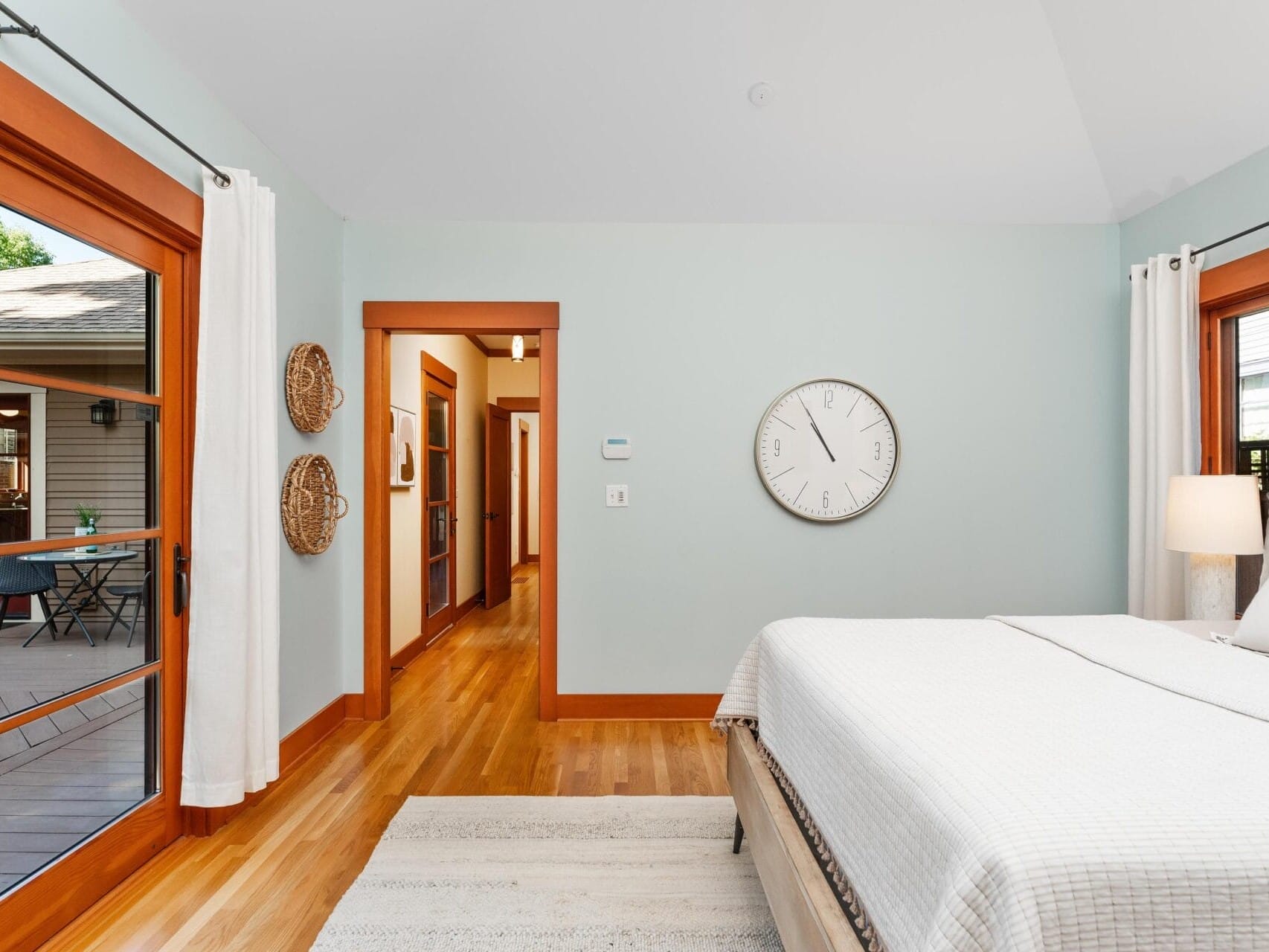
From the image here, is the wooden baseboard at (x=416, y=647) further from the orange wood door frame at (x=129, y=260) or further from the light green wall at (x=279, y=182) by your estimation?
the orange wood door frame at (x=129, y=260)

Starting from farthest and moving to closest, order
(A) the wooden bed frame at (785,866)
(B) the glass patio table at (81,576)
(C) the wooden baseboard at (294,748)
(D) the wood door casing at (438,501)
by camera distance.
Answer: (D) the wood door casing at (438,501)
(C) the wooden baseboard at (294,748)
(B) the glass patio table at (81,576)
(A) the wooden bed frame at (785,866)

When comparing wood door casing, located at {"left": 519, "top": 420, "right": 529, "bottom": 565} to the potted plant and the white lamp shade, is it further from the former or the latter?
the white lamp shade

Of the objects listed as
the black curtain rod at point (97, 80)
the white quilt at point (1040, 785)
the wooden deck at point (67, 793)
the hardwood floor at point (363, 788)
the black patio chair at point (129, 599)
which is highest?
the black curtain rod at point (97, 80)

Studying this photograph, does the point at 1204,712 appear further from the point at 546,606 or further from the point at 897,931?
the point at 546,606

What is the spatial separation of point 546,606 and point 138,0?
8.59 ft

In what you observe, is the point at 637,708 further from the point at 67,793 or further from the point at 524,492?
the point at 524,492

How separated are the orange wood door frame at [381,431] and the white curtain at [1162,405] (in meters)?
2.59

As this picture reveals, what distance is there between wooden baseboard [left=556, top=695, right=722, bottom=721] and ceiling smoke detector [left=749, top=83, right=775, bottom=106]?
262 centimetres

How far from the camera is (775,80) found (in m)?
2.87

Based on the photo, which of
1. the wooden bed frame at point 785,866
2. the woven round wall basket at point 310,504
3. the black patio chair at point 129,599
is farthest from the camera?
the woven round wall basket at point 310,504

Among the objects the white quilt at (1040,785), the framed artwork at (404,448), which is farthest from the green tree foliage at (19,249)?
the framed artwork at (404,448)

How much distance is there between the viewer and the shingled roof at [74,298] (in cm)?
172

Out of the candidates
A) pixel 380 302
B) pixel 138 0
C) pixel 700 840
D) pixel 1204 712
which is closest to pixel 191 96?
pixel 138 0

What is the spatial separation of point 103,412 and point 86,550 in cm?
38
